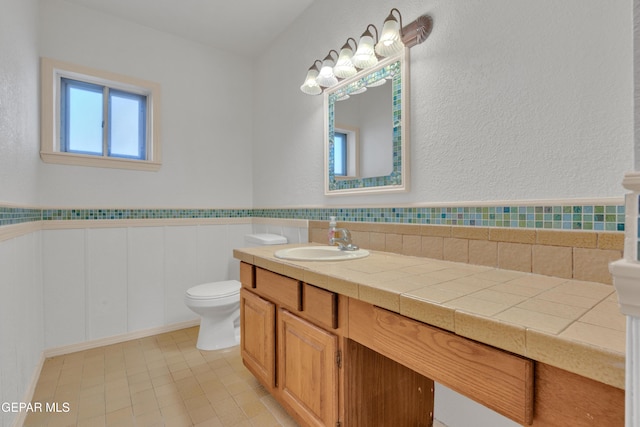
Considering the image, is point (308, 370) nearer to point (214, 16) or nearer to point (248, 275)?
point (248, 275)

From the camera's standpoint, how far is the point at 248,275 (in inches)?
65.3

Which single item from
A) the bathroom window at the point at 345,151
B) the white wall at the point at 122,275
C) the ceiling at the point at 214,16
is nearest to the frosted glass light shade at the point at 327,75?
the bathroom window at the point at 345,151

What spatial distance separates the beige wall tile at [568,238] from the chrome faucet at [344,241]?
2.80ft

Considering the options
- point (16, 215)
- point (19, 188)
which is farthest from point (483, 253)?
point (19, 188)

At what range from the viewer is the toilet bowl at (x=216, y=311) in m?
2.07

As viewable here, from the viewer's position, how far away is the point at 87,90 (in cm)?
231

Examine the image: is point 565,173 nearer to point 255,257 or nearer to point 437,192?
point 437,192

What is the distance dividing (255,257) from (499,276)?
110cm

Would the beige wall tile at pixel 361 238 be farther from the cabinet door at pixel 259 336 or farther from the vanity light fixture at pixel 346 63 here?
the vanity light fixture at pixel 346 63

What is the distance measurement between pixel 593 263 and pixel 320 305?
0.89 metres

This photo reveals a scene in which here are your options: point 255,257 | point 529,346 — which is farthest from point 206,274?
point 529,346

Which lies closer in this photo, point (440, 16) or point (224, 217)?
point (440, 16)

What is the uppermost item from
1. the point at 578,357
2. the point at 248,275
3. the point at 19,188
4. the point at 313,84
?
the point at 313,84

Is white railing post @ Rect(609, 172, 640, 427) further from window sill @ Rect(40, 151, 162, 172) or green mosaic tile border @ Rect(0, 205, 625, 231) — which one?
→ window sill @ Rect(40, 151, 162, 172)
